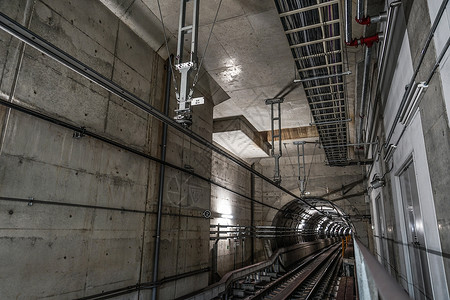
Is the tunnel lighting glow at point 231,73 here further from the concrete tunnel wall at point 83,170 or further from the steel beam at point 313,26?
the steel beam at point 313,26

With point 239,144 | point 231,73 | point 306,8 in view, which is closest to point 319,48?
point 306,8

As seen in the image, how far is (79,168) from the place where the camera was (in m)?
4.56

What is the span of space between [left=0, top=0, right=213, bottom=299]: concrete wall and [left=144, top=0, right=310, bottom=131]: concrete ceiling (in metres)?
1.34

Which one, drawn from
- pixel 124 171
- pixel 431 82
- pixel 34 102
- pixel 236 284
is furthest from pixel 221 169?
pixel 431 82

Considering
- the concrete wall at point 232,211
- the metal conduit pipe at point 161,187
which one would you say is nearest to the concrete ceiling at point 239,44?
the metal conduit pipe at point 161,187

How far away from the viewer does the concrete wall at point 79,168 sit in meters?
3.69

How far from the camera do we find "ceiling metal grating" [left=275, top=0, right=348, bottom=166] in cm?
481

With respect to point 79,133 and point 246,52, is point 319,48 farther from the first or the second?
point 79,133

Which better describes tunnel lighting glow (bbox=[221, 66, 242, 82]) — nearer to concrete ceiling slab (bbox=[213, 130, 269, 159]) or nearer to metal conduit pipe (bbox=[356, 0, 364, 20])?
concrete ceiling slab (bbox=[213, 130, 269, 159])

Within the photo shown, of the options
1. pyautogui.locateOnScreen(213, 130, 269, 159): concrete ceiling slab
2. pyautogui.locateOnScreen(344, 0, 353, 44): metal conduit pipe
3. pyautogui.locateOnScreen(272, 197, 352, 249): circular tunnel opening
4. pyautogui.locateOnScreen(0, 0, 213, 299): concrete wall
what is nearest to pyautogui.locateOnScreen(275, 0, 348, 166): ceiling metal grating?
pyautogui.locateOnScreen(344, 0, 353, 44): metal conduit pipe

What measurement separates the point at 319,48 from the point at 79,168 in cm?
480

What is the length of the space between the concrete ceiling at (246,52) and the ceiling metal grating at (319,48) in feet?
2.83

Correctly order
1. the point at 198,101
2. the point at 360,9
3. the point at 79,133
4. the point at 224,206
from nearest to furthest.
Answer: the point at 360,9, the point at 198,101, the point at 79,133, the point at 224,206

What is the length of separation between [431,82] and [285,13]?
2.55 m
